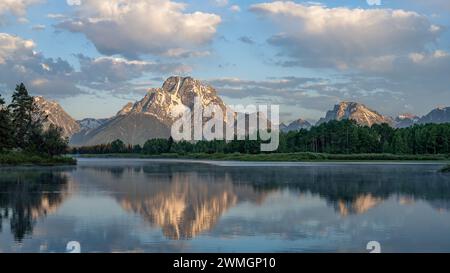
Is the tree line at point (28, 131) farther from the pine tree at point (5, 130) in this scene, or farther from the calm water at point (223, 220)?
the calm water at point (223, 220)

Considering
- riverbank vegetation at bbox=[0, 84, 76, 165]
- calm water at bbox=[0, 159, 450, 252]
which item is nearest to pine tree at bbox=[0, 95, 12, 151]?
riverbank vegetation at bbox=[0, 84, 76, 165]

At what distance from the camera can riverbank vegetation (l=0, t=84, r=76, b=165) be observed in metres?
104

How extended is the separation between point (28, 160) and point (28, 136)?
1055 centimetres

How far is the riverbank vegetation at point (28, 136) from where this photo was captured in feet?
341

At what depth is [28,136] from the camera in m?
111

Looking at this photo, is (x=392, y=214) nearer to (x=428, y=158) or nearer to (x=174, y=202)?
(x=174, y=202)

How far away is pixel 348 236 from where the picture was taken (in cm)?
2252

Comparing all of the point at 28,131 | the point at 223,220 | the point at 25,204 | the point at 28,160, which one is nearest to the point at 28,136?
the point at 28,131

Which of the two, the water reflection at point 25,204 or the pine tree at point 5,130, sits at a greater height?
the pine tree at point 5,130

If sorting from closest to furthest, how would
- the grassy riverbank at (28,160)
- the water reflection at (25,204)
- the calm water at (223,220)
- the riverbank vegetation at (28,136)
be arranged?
the calm water at (223,220)
the water reflection at (25,204)
the grassy riverbank at (28,160)
the riverbank vegetation at (28,136)

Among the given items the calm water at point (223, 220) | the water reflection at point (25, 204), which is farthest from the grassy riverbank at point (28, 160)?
the calm water at point (223, 220)

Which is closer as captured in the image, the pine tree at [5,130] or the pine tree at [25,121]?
the pine tree at [5,130]
